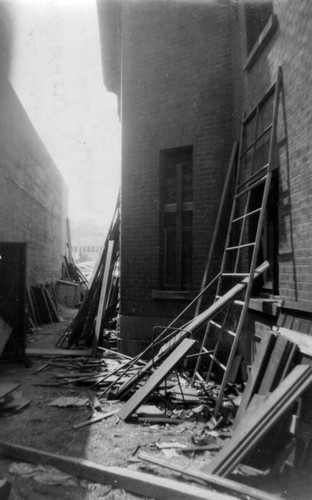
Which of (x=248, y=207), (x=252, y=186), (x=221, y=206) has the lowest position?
(x=248, y=207)

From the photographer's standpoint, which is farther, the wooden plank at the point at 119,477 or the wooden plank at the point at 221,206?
the wooden plank at the point at 221,206

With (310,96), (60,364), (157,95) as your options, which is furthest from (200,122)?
(60,364)

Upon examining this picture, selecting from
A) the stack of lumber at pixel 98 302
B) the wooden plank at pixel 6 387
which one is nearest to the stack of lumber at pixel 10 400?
the wooden plank at pixel 6 387

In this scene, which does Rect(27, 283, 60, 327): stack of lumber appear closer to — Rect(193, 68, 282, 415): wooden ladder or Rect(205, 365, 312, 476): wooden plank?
Rect(193, 68, 282, 415): wooden ladder

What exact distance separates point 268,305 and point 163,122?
3831 millimetres

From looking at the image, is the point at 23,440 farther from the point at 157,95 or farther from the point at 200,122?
the point at 157,95

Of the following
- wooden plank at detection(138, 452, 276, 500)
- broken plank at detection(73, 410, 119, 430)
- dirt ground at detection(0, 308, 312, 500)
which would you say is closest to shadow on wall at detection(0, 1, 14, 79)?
dirt ground at detection(0, 308, 312, 500)

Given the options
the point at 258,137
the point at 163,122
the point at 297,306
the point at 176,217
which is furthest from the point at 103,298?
the point at 297,306

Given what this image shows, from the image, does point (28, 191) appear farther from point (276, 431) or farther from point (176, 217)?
point (276, 431)

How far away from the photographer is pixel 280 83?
4.11 metres

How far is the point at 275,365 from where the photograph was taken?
10.3 feet

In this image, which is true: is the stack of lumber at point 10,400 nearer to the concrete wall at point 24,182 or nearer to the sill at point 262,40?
the concrete wall at point 24,182

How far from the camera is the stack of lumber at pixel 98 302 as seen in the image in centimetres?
745

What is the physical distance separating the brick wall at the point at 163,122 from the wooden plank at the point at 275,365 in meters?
2.71
